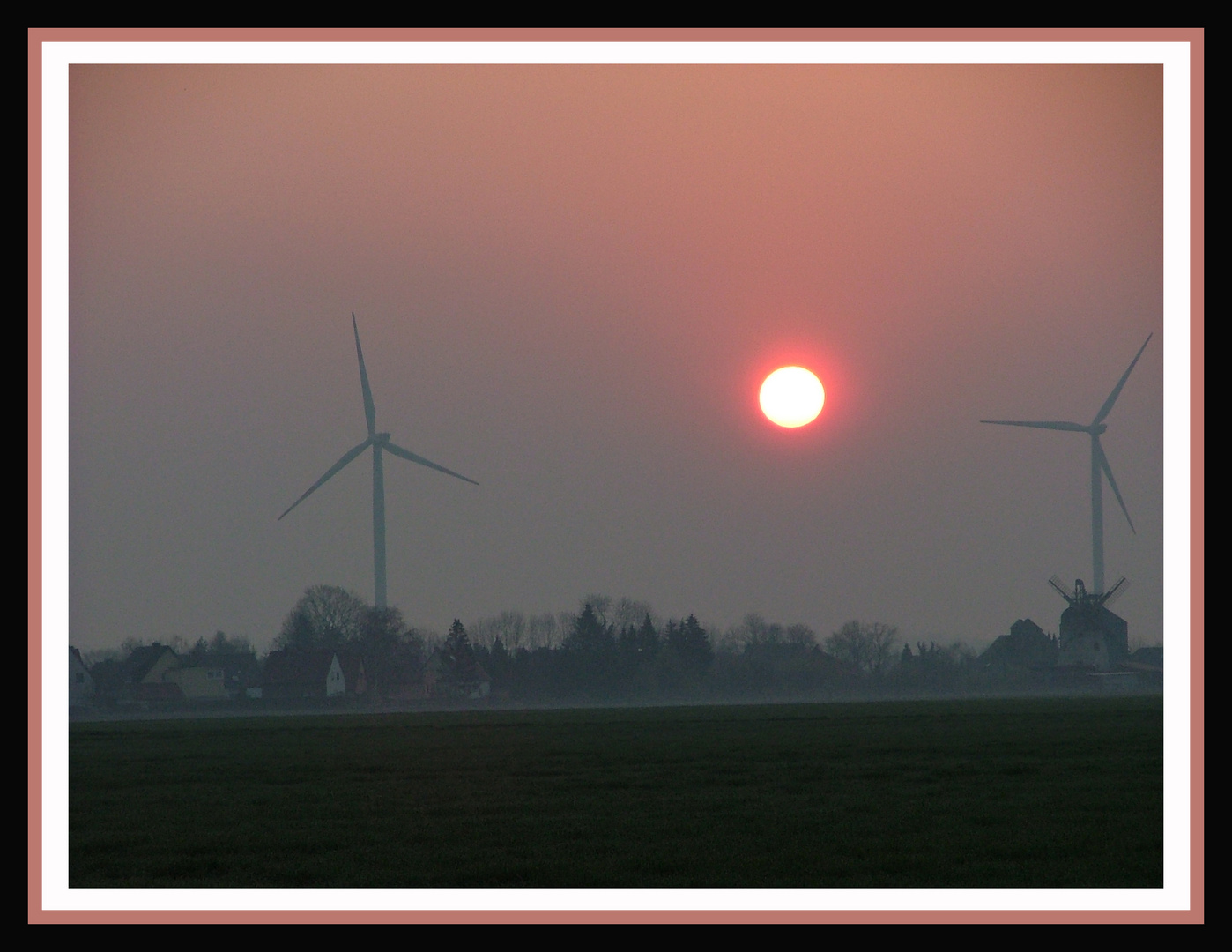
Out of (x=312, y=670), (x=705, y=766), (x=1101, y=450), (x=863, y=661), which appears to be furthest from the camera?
(x=863, y=661)

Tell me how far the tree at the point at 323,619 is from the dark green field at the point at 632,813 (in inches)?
3593

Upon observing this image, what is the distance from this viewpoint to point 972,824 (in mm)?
23000

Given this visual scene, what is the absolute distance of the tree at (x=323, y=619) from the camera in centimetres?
13712

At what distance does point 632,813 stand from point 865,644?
131 m

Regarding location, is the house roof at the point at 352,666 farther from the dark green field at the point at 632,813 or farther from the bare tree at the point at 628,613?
the dark green field at the point at 632,813

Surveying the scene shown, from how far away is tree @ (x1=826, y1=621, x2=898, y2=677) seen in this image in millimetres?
150375

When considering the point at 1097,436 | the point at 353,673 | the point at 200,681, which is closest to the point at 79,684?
the point at 200,681

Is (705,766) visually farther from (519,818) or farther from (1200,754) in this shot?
(1200,754)

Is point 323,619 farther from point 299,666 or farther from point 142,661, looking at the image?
point 142,661

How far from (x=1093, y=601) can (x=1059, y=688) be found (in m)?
9.68

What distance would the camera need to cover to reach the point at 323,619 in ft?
458

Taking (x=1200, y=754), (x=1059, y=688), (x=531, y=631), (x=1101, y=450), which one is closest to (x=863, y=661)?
(x=1059, y=688)

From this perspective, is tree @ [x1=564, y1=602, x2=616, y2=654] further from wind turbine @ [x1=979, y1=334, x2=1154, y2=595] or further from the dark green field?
the dark green field

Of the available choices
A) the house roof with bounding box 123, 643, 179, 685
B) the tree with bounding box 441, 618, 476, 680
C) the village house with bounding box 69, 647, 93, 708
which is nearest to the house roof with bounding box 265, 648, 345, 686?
the house roof with bounding box 123, 643, 179, 685
